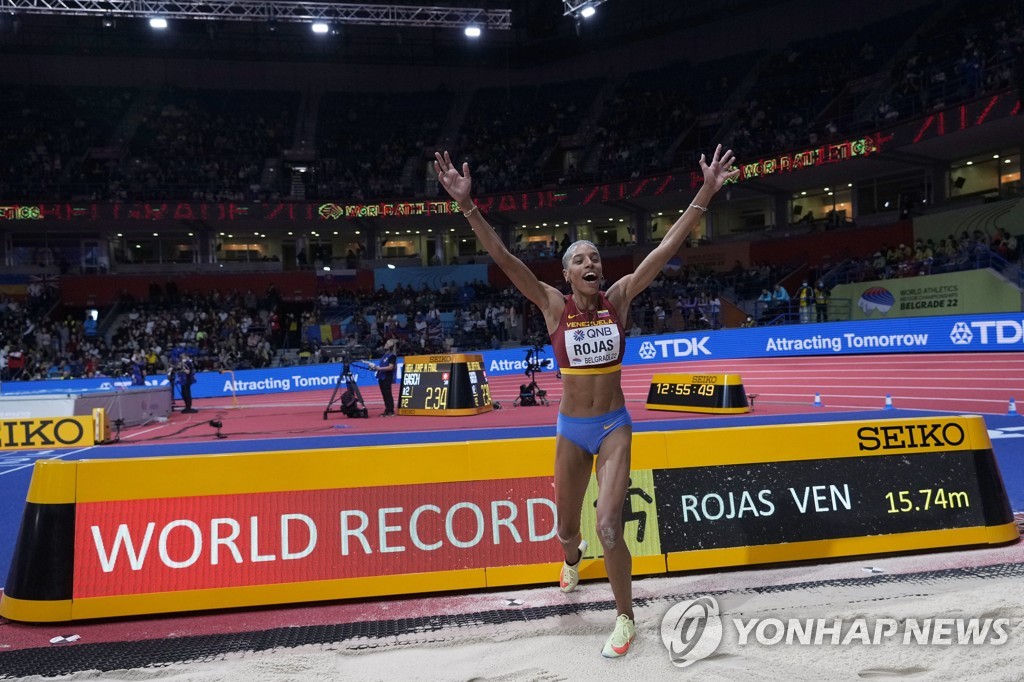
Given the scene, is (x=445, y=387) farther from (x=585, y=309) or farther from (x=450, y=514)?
(x=585, y=309)

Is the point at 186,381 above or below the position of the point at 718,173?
below

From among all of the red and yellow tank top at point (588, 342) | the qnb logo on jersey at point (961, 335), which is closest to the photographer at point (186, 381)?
the red and yellow tank top at point (588, 342)

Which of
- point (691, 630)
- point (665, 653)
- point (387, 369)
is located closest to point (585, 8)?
point (387, 369)

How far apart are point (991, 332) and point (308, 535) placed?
64.9 feet

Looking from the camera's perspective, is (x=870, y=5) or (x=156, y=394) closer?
(x=156, y=394)

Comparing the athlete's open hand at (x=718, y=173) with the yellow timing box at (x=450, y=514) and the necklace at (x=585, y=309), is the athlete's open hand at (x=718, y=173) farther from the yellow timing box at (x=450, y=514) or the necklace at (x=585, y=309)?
the yellow timing box at (x=450, y=514)

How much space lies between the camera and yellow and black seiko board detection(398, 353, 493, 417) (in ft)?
53.8

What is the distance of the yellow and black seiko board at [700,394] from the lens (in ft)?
47.2

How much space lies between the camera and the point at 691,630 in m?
3.79

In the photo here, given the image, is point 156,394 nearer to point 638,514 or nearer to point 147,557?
point 147,557

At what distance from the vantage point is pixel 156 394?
17516 millimetres

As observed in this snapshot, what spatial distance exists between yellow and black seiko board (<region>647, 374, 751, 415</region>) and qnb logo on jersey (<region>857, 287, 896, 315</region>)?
11.9 metres

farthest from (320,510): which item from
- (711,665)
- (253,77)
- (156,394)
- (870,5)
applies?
(253,77)

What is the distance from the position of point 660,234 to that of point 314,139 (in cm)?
2260
